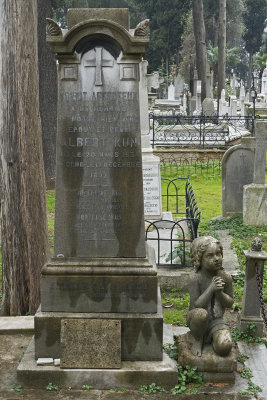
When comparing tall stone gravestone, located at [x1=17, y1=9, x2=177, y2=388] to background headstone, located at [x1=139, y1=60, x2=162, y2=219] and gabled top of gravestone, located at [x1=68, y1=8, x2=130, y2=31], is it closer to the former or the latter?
gabled top of gravestone, located at [x1=68, y1=8, x2=130, y2=31]

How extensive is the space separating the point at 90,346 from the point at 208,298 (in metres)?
1.08

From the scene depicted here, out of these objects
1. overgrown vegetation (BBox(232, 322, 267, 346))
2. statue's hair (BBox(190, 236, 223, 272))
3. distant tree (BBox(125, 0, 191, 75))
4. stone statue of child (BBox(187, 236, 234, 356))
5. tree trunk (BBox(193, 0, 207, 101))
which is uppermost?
Result: distant tree (BBox(125, 0, 191, 75))

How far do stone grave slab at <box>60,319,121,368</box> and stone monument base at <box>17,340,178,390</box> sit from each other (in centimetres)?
6

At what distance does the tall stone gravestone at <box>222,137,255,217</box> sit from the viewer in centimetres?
1148

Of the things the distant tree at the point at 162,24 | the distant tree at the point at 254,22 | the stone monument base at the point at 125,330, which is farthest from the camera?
the distant tree at the point at 254,22

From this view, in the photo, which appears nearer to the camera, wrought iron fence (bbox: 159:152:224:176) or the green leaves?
the green leaves

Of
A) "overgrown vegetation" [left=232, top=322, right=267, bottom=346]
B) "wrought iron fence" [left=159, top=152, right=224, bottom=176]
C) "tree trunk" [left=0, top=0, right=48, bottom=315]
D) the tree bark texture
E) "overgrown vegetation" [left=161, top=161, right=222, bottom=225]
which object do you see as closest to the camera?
"overgrown vegetation" [left=232, top=322, right=267, bottom=346]

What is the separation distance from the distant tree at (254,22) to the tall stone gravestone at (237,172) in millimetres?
49462

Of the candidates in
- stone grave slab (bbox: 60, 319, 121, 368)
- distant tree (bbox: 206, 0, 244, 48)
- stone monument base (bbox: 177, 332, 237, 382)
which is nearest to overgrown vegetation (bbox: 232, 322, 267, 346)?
stone monument base (bbox: 177, 332, 237, 382)

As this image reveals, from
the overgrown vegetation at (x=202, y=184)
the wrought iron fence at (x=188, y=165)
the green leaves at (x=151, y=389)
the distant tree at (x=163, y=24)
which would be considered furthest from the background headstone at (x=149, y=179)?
the distant tree at (x=163, y=24)

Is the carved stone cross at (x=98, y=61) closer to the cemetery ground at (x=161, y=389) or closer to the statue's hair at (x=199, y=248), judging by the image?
the statue's hair at (x=199, y=248)

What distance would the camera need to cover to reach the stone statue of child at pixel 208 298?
4.71m

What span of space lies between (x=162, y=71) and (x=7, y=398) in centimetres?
4469

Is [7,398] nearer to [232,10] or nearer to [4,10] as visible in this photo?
[4,10]
